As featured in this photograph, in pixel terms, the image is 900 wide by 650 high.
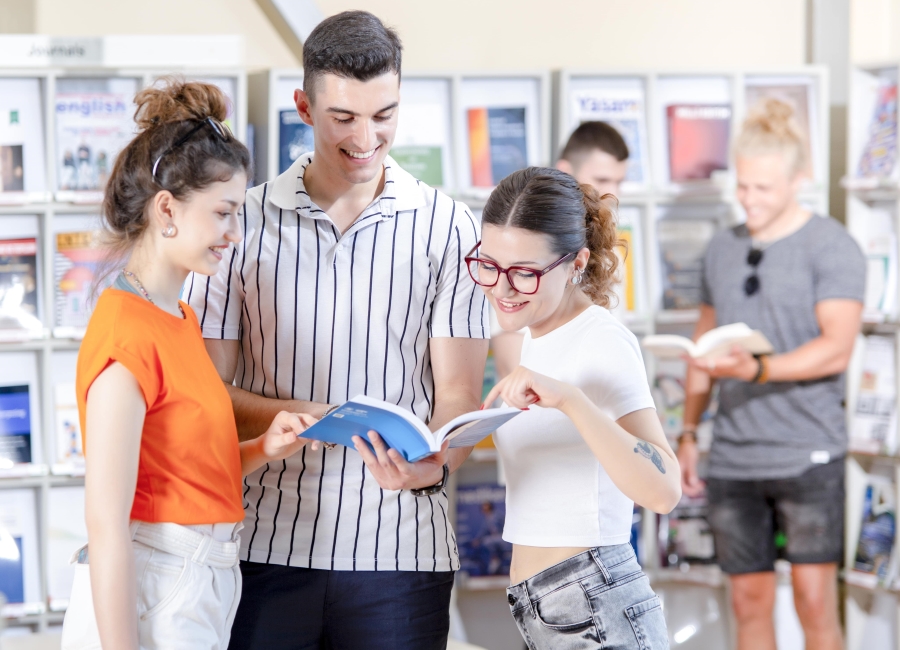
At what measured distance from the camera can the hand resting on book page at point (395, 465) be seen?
1.44m

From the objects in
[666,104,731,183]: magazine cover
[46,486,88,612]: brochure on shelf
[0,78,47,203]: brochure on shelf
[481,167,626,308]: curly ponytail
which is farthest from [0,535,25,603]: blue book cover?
[666,104,731,183]: magazine cover

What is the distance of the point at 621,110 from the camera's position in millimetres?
3914

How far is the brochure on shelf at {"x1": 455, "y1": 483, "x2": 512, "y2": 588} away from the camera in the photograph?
3861mm

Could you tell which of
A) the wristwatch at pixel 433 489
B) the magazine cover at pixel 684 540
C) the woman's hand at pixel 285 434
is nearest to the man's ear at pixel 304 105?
the woman's hand at pixel 285 434

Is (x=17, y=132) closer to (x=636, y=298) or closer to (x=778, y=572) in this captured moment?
(x=636, y=298)

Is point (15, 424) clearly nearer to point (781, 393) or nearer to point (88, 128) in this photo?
point (88, 128)

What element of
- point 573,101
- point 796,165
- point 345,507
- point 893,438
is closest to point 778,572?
point 893,438

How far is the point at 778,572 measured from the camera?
405cm

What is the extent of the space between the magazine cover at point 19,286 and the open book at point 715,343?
7.65 ft

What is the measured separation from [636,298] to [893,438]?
1.17 m

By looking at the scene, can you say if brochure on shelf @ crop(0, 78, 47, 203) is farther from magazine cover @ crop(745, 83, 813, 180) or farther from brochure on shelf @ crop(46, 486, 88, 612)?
magazine cover @ crop(745, 83, 813, 180)

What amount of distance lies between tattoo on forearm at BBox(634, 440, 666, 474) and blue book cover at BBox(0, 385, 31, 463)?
286cm

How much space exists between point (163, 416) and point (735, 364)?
2.37 m

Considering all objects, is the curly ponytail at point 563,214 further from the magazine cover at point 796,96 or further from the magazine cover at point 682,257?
the magazine cover at point 796,96
